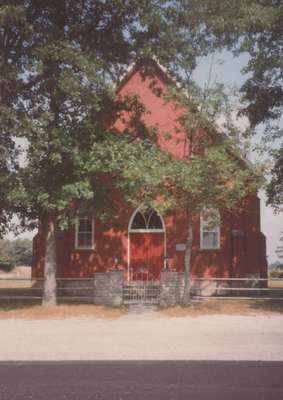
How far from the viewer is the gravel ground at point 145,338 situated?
32.2 feet

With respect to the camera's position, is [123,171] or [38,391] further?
[123,171]

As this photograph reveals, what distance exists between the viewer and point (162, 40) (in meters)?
19.5

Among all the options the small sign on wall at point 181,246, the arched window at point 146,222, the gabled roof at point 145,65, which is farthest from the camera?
the arched window at point 146,222

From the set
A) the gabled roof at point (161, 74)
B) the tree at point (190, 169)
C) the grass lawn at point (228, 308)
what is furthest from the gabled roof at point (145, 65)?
the grass lawn at point (228, 308)

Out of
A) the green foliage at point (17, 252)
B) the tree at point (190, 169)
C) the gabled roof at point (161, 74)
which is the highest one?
the gabled roof at point (161, 74)

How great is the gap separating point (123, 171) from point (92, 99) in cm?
266

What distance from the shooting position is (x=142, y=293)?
66.1ft

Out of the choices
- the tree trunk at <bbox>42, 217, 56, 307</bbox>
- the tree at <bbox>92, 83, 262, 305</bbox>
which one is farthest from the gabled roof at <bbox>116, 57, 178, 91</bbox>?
the tree trunk at <bbox>42, 217, 56, 307</bbox>

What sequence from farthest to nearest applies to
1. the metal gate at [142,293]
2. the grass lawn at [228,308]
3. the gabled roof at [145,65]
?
the gabled roof at [145,65]
the metal gate at [142,293]
the grass lawn at [228,308]

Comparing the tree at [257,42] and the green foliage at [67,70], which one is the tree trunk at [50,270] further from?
the tree at [257,42]

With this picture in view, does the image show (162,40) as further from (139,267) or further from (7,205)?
(139,267)

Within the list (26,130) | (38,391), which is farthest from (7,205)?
(38,391)

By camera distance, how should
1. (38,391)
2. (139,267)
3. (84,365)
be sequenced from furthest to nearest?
(139,267)
(84,365)
(38,391)

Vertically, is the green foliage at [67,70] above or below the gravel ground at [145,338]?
above
